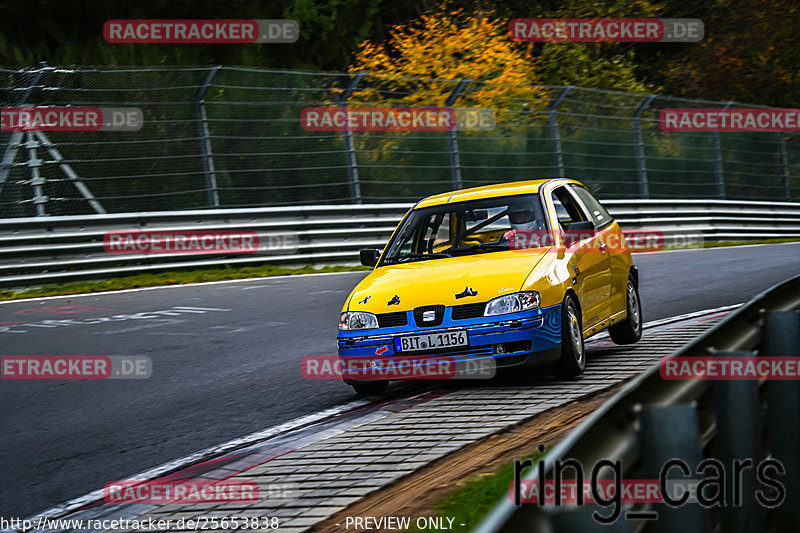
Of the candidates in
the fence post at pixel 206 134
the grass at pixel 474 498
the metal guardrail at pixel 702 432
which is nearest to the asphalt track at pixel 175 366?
the grass at pixel 474 498

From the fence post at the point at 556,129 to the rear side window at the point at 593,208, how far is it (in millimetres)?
13312

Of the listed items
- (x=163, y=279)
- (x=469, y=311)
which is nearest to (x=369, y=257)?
(x=469, y=311)

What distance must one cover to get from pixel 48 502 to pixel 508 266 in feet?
12.8

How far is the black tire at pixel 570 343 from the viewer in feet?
25.5

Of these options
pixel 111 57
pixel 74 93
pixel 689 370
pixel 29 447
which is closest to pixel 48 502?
pixel 29 447

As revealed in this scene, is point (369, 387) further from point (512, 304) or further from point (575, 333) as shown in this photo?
point (575, 333)

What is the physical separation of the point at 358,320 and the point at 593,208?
311cm

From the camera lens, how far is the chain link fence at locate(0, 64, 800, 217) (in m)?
16.8

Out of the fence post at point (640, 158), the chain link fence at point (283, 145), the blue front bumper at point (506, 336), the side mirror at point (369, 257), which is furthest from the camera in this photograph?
the fence post at point (640, 158)

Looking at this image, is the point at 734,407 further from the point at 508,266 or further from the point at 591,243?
the point at 591,243

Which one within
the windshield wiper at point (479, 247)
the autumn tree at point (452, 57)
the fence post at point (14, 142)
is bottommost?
the windshield wiper at point (479, 247)

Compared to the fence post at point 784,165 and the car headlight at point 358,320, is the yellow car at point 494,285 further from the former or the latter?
the fence post at point 784,165

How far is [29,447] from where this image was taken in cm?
662

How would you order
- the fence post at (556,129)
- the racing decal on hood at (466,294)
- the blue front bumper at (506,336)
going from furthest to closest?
the fence post at (556,129) → the racing decal on hood at (466,294) → the blue front bumper at (506,336)
